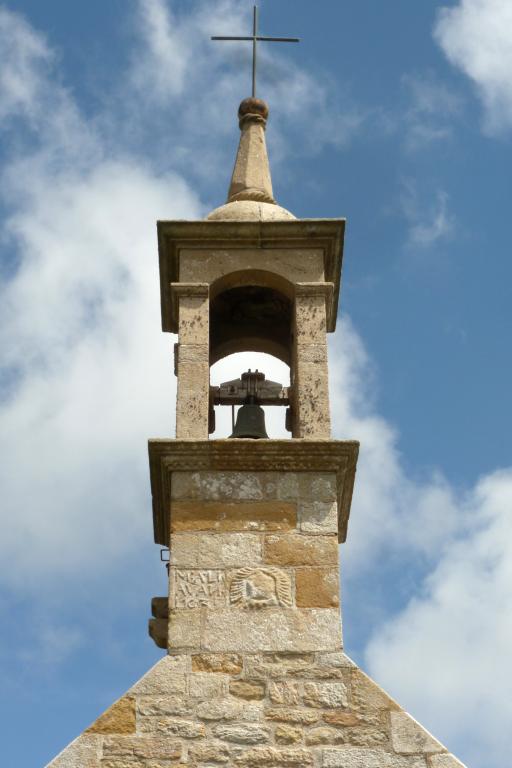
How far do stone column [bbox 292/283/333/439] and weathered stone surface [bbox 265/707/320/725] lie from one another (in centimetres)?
175

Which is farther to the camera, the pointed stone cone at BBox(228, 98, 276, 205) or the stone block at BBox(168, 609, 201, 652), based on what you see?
the pointed stone cone at BBox(228, 98, 276, 205)

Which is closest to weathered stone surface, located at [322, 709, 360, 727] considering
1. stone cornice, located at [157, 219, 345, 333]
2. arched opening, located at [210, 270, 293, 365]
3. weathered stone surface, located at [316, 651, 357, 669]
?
weathered stone surface, located at [316, 651, 357, 669]

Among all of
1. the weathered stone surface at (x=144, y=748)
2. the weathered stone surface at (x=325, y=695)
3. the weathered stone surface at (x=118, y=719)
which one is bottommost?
the weathered stone surface at (x=144, y=748)

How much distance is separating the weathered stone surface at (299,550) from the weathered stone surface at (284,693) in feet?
2.41

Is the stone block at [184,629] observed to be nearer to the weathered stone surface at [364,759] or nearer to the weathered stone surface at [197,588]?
the weathered stone surface at [197,588]

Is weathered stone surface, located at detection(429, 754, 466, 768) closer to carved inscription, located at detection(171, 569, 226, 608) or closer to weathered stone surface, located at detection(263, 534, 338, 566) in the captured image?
weathered stone surface, located at detection(263, 534, 338, 566)

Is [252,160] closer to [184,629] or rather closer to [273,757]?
[184,629]

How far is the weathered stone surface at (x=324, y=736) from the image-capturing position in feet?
21.0

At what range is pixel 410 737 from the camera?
645 centimetres

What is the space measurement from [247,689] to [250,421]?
2.15 m

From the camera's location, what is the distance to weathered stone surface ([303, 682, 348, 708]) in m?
6.54

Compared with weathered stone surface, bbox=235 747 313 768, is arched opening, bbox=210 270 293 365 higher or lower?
higher

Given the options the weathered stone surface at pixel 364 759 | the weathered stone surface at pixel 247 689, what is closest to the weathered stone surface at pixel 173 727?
the weathered stone surface at pixel 247 689

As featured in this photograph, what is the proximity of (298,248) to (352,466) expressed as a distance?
171 cm
